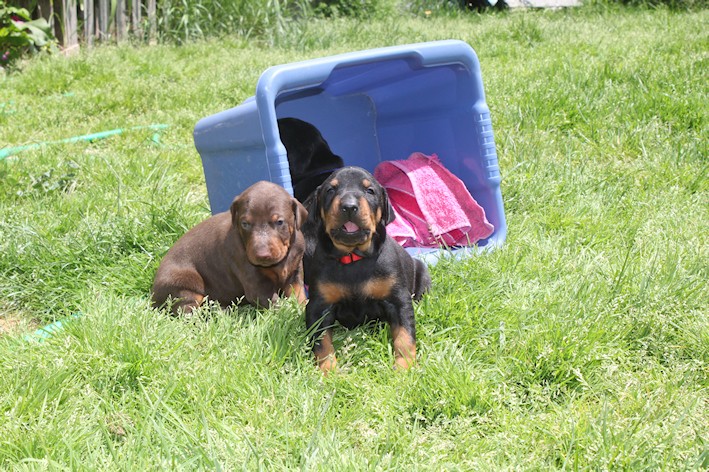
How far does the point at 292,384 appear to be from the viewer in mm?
2889

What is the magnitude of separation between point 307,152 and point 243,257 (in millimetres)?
1305

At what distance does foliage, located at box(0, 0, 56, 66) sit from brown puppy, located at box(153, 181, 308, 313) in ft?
18.2

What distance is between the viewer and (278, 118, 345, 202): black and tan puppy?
188 inches

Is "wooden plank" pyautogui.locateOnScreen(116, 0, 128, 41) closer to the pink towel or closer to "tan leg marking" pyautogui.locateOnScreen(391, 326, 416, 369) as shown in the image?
the pink towel

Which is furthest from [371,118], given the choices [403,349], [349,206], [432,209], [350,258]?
[403,349]

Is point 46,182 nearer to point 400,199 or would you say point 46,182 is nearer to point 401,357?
point 400,199

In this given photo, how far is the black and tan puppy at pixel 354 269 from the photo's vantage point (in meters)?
3.12

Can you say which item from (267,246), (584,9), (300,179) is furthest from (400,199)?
(584,9)

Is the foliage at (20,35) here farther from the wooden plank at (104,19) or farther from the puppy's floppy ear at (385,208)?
the puppy's floppy ear at (385,208)

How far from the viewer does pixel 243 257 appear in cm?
365

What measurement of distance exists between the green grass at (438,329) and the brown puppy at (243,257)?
166mm

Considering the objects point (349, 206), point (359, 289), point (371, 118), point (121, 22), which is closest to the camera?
point (349, 206)

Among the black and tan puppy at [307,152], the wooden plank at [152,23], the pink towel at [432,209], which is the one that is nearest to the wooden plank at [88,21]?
the wooden plank at [152,23]

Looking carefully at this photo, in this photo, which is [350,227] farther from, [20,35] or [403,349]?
[20,35]
